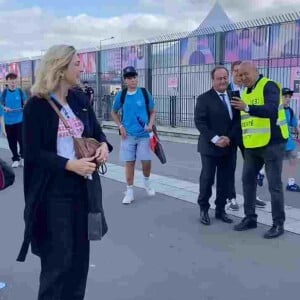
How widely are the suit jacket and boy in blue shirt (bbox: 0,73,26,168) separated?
5.32m

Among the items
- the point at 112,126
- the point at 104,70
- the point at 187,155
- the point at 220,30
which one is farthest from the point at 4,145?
the point at 104,70

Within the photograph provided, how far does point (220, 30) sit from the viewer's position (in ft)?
57.0

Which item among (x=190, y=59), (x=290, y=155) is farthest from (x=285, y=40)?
(x=290, y=155)

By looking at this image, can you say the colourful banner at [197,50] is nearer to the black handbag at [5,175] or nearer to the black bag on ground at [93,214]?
the black handbag at [5,175]

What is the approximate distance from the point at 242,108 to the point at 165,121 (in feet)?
47.0

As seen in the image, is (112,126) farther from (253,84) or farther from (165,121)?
(253,84)

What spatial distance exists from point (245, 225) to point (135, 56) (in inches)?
648

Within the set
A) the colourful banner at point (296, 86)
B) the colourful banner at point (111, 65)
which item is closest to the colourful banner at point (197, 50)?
the colourful banner at point (296, 86)

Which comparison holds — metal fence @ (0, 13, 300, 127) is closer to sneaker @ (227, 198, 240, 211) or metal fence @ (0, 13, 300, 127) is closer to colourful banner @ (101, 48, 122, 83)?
colourful banner @ (101, 48, 122, 83)

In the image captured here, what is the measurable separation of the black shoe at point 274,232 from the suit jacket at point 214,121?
1072 millimetres

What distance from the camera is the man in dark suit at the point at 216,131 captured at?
19.4ft

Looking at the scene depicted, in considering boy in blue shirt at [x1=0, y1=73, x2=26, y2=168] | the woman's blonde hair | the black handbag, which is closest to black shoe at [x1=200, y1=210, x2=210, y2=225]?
the black handbag

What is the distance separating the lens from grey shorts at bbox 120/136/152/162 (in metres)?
Result: 7.14

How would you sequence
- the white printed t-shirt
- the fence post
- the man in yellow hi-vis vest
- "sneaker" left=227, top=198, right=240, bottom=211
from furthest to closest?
1. the fence post
2. "sneaker" left=227, top=198, right=240, bottom=211
3. the man in yellow hi-vis vest
4. the white printed t-shirt
